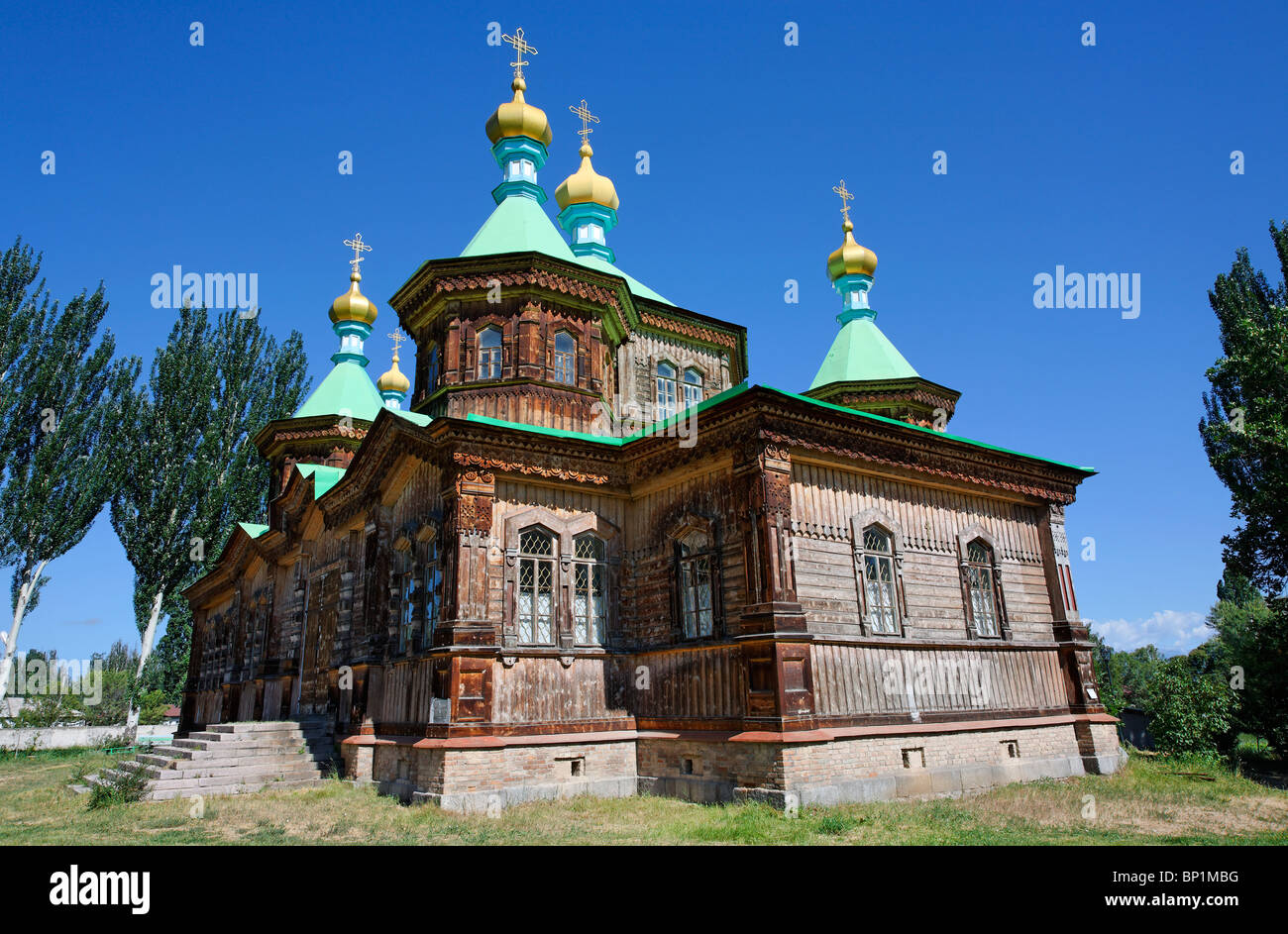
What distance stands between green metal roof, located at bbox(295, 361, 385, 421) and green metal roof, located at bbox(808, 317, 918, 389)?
1310cm

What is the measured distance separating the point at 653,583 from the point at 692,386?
21.6ft

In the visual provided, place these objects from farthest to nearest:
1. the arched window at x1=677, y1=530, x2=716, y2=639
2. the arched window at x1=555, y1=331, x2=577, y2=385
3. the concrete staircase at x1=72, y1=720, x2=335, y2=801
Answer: the arched window at x1=555, y1=331, x2=577, y2=385, the concrete staircase at x1=72, y1=720, x2=335, y2=801, the arched window at x1=677, y1=530, x2=716, y2=639

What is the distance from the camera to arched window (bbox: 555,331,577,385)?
15344mm

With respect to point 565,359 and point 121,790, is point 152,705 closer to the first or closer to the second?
point 121,790

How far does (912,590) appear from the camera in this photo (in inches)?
522

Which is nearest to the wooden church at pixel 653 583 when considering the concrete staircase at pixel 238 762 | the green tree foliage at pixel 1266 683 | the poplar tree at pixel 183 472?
the concrete staircase at pixel 238 762

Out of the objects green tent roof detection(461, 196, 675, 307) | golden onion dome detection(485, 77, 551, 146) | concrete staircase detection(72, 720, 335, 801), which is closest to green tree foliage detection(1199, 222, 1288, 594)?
green tent roof detection(461, 196, 675, 307)

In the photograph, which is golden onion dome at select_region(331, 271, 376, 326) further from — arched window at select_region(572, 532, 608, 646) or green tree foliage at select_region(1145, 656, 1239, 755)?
green tree foliage at select_region(1145, 656, 1239, 755)

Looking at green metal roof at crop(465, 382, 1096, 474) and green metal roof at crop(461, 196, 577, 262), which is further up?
green metal roof at crop(461, 196, 577, 262)

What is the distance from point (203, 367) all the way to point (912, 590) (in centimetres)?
2867

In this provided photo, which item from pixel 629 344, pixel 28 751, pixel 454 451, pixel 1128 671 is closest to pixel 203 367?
pixel 28 751

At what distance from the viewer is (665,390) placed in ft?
59.6

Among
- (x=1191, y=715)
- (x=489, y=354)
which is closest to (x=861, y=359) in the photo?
(x=489, y=354)
